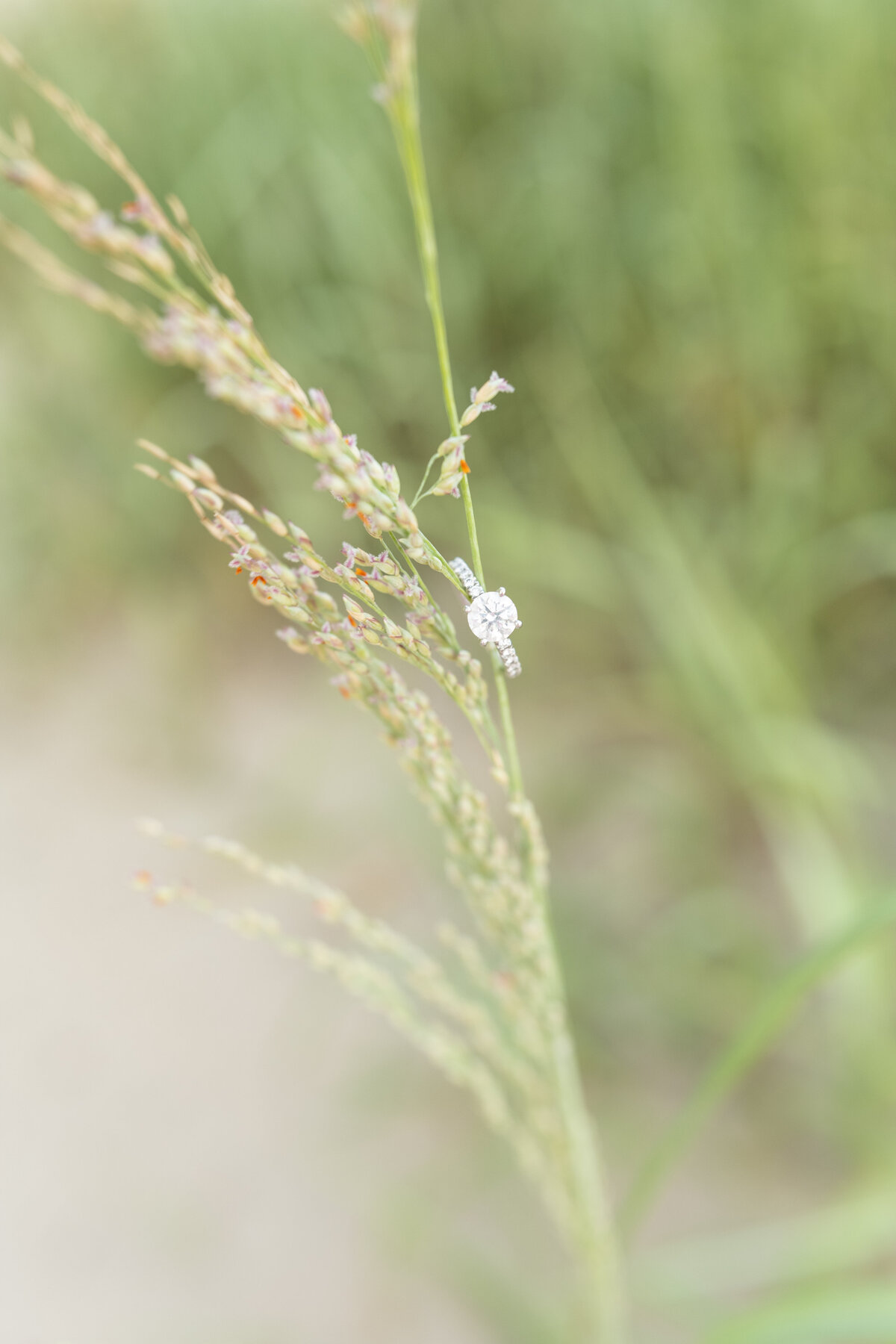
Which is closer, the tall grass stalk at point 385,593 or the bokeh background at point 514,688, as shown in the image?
the tall grass stalk at point 385,593

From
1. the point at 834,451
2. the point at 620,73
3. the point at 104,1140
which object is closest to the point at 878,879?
the point at 834,451

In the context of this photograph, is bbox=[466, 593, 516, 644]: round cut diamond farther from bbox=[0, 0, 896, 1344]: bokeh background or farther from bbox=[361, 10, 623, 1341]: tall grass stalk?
bbox=[0, 0, 896, 1344]: bokeh background

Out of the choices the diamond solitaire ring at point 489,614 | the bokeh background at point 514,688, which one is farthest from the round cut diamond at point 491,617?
the bokeh background at point 514,688

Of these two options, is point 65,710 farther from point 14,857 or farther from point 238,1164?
point 238,1164

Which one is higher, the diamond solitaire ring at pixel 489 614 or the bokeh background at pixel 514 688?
the bokeh background at pixel 514 688

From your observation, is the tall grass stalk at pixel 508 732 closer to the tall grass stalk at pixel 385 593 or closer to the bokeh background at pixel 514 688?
the tall grass stalk at pixel 385 593

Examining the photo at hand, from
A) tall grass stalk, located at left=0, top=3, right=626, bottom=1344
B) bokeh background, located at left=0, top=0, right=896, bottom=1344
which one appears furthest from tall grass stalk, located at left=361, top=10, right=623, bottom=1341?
bokeh background, located at left=0, top=0, right=896, bottom=1344

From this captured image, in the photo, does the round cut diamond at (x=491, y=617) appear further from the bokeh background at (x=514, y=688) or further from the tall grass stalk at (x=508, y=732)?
the bokeh background at (x=514, y=688)
